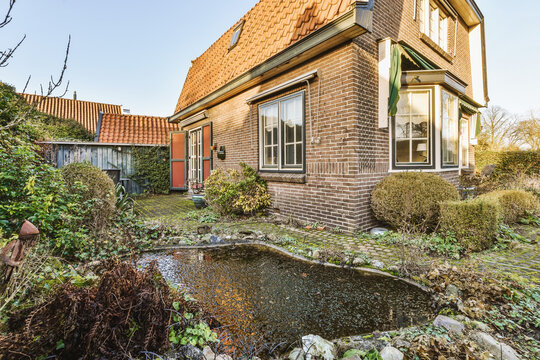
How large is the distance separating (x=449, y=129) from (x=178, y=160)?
9388 millimetres

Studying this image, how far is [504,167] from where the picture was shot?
10.3 meters

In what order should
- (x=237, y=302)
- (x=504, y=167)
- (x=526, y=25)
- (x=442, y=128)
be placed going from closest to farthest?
(x=237, y=302)
(x=442, y=128)
(x=526, y=25)
(x=504, y=167)

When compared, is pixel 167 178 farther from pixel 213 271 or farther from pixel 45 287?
pixel 45 287

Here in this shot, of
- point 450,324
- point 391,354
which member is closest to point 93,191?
point 391,354

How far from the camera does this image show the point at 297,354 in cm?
171

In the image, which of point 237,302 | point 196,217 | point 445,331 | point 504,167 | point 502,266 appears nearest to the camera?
point 445,331

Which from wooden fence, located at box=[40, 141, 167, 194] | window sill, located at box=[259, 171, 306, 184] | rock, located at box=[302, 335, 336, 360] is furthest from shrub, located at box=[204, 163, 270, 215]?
wooden fence, located at box=[40, 141, 167, 194]

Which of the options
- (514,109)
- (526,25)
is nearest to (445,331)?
(526,25)

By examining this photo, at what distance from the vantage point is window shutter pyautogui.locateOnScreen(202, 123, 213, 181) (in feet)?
29.5

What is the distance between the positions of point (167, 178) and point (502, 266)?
11.3 m

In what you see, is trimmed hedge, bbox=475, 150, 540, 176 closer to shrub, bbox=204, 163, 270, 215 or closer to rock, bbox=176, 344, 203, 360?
shrub, bbox=204, 163, 270, 215

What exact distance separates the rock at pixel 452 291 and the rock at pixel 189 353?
2209 mm

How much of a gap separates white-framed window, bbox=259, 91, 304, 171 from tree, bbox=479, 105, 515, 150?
1779cm

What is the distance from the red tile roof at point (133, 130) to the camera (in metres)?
12.2
